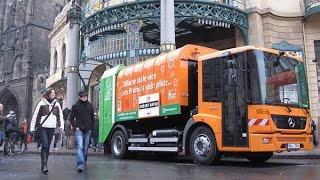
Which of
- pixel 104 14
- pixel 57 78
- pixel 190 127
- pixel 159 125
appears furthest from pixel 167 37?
pixel 57 78

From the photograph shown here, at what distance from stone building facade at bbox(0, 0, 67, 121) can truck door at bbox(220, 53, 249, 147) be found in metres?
37.3

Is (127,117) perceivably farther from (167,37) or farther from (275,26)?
(275,26)

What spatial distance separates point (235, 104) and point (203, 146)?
134cm

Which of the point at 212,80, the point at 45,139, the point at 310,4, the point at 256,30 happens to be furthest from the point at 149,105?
the point at 310,4

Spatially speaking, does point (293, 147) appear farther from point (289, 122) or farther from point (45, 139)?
point (45, 139)

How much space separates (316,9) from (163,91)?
9382mm

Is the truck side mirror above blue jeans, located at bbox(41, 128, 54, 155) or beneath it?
above

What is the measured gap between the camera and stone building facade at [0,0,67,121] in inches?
1831

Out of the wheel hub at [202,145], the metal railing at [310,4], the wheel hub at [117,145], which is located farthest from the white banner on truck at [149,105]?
the metal railing at [310,4]

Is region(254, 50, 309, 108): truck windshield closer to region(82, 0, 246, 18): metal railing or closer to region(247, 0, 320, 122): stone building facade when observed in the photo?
region(247, 0, 320, 122): stone building facade

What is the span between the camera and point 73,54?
22.8m

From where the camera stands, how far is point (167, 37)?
16.2m

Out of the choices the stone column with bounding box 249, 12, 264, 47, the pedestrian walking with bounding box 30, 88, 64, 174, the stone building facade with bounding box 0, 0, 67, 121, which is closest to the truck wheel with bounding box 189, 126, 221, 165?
the pedestrian walking with bounding box 30, 88, 64, 174

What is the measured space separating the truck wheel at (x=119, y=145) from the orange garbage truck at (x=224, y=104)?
0.62 metres
